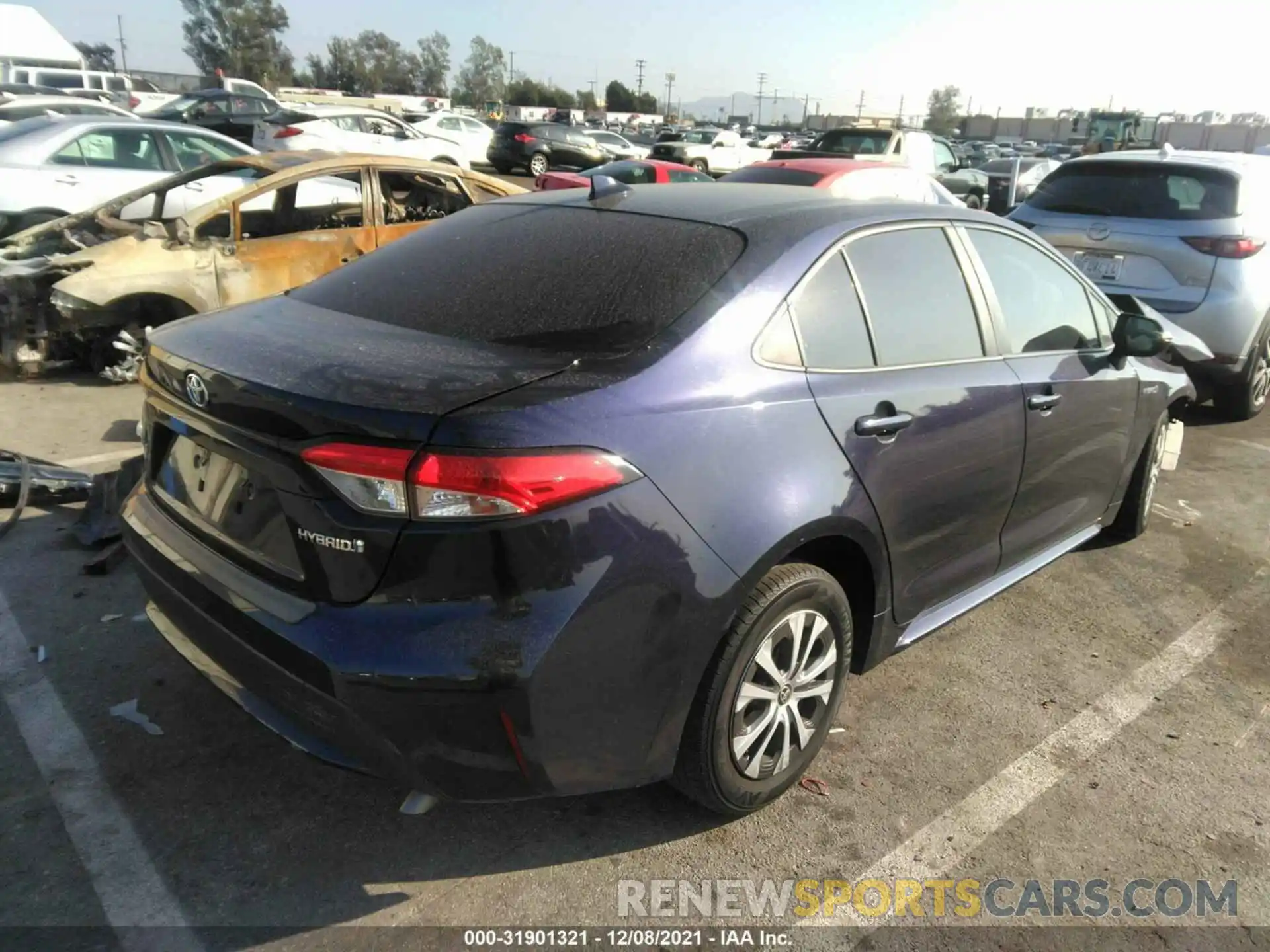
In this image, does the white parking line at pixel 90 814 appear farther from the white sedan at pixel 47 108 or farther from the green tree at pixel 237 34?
the green tree at pixel 237 34

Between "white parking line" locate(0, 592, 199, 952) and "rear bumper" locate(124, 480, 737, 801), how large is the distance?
0.52 metres

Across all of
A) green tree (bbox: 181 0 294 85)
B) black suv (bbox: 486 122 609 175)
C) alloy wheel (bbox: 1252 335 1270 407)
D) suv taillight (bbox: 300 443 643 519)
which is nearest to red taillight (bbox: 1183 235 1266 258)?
alloy wheel (bbox: 1252 335 1270 407)

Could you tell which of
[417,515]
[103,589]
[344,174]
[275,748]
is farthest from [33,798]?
[344,174]

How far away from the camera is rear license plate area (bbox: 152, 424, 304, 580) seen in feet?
7.37

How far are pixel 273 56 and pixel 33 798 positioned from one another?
10230 centimetres

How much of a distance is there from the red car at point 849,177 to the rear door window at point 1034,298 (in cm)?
563

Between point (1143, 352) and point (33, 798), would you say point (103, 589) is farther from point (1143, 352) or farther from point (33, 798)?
point (1143, 352)

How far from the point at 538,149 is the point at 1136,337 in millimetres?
23776

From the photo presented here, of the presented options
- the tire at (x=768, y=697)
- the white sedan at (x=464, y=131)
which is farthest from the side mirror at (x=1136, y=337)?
the white sedan at (x=464, y=131)

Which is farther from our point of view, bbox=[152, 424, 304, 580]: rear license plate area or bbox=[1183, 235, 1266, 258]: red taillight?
bbox=[1183, 235, 1266, 258]: red taillight

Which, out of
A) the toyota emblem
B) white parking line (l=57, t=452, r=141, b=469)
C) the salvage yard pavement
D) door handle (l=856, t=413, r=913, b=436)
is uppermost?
the toyota emblem

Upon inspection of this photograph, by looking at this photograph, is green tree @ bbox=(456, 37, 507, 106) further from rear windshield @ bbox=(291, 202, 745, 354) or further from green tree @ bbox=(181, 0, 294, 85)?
rear windshield @ bbox=(291, 202, 745, 354)

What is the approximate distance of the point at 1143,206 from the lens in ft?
22.6

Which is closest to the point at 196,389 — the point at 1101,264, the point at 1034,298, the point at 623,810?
the point at 623,810
